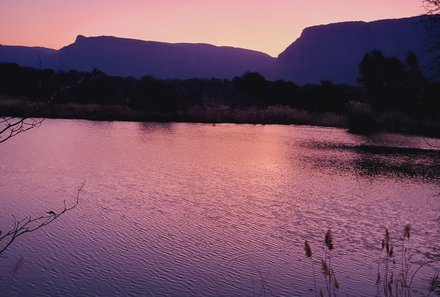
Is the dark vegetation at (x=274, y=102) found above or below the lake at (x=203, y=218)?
above

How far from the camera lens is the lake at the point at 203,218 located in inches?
318

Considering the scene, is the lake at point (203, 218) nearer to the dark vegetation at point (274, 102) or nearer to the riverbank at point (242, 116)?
the riverbank at point (242, 116)

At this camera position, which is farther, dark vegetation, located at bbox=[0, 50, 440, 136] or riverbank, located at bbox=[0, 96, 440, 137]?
dark vegetation, located at bbox=[0, 50, 440, 136]

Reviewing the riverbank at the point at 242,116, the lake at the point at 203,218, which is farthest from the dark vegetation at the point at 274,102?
the lake at the point at 203,218

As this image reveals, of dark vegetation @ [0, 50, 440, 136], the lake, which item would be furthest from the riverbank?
the lake

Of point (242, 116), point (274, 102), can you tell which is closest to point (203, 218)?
point (242, 116)

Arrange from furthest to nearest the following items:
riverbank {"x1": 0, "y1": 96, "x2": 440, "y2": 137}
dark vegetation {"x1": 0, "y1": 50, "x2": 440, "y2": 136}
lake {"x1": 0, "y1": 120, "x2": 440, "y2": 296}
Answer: dark vegetation {"x1": 0, "y1": 50, "x2": 440, "y2": 136} < riverbank {"x1": 0, "y1": 96, "x2": 440, "y2": 137} < lake {"x1": 0, "y1": 120, "x2": 440, "y2": 296}

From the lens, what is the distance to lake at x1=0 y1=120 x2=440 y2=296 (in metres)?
8.07

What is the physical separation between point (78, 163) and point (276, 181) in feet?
28.0

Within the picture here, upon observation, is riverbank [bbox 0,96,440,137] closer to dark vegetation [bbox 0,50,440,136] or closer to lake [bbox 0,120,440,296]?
dark vegetation [bbox 0,50,440,136]

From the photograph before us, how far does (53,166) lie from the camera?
63.0ft

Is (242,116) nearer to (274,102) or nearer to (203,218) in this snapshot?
(274,102)

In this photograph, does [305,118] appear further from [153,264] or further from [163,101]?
[153,264]

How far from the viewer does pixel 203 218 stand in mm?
12078
